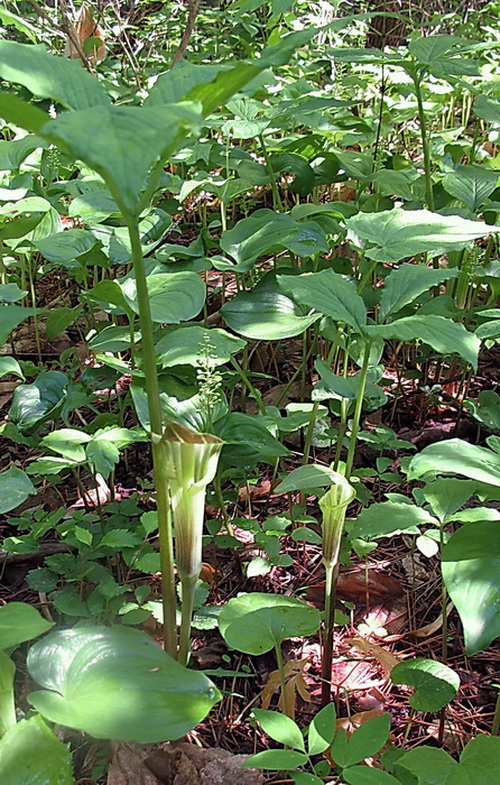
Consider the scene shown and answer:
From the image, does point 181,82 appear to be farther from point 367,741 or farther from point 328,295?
point 367,741

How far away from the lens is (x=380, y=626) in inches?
56.8

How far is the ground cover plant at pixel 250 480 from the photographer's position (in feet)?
2.46

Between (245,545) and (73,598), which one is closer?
(73,598)

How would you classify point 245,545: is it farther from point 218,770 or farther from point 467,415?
point 467,415

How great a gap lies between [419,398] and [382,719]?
128 centimetres

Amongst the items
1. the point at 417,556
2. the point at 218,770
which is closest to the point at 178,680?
the point at 218,770

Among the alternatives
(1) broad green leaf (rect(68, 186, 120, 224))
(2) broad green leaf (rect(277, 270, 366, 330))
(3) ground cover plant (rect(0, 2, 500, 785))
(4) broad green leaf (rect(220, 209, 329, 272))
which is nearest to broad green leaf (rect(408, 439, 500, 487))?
(3) ground cover plant (rect(0, 2, 500, 785))

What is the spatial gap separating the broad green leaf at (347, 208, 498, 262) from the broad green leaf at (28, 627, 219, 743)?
0.71 meters

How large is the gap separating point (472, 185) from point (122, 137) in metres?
1.59

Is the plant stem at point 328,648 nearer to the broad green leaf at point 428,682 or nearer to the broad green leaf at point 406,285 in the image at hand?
the broad green leaf at point 428,682

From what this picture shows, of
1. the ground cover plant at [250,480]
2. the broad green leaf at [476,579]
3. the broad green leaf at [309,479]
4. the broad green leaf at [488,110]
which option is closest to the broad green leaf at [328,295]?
the ground cover plant at [250,480]

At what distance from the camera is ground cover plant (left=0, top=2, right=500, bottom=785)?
75 cm

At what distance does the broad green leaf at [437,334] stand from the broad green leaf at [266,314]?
0.25 m

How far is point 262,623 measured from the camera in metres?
1.09
